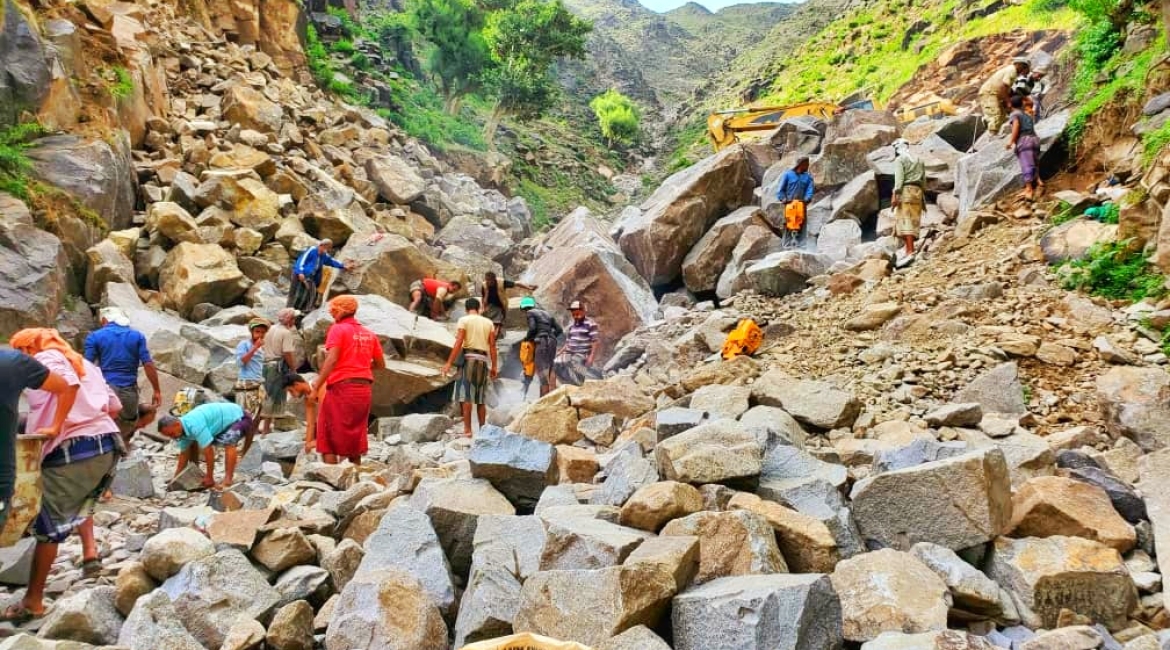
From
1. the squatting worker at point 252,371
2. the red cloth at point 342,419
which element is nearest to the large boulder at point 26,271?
the squatting worker at point 252,371

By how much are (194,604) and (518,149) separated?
3138cm

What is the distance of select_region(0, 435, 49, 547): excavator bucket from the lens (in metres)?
3.49

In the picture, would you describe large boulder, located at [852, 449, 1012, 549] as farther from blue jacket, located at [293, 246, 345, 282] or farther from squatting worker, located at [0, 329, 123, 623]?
blue jacket, located at [293, 246, 345, 282]

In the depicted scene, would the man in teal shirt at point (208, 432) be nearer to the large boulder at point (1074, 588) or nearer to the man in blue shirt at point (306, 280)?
the man in blue shirt at point (306, 280)

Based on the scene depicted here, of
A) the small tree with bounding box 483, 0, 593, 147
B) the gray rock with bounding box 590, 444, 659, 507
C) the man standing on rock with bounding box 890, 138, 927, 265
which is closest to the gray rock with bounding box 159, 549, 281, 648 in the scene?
the gray rock with bounding box 590, 444, 659, 507

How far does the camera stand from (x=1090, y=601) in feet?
9.28

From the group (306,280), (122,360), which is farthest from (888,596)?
(306,280)

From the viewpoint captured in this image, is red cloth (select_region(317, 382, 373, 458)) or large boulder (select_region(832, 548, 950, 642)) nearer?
large boulder (select_region(832, 548, 950, 642))

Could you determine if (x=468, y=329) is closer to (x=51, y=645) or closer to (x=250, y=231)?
(x=51, y=645)

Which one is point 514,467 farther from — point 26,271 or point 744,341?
point 26,271

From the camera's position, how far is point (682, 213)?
14.2 metres

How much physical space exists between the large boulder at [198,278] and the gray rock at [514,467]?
26.3 feet

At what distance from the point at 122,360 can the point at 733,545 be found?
5537 millimetres

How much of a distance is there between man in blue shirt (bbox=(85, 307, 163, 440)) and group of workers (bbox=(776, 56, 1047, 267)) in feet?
29.0
